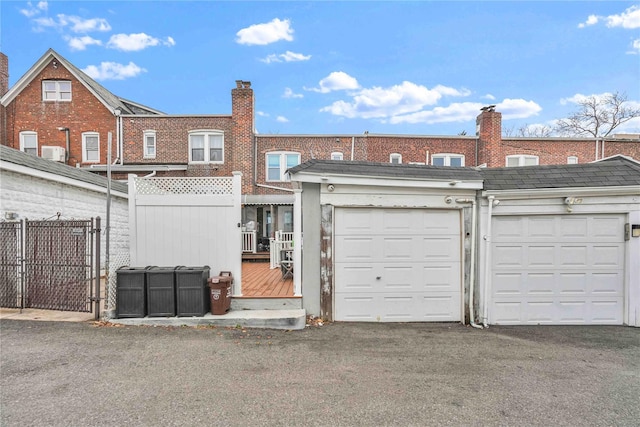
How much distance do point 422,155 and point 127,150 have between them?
15.3 metres

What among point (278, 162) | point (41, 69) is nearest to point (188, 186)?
point (278, 162)

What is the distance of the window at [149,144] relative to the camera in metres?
17.6

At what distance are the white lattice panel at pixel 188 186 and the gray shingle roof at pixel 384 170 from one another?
135 centimetres

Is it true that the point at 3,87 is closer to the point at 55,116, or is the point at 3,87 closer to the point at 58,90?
the point at 58,90

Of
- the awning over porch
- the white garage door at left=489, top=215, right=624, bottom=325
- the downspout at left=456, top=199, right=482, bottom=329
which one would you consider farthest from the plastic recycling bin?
the awning over porch

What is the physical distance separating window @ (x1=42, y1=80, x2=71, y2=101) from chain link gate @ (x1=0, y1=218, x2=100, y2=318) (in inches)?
592

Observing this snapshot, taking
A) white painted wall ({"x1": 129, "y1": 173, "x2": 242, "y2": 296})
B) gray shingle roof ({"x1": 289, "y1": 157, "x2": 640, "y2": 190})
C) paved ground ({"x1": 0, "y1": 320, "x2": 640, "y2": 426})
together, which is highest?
gray shingle roof ({"x1": 289, "y1": 157, "x2": 640, "y2": 190})

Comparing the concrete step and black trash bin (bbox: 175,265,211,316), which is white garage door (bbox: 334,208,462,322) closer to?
the concrete step

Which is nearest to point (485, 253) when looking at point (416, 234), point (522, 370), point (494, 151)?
point (416, 234)

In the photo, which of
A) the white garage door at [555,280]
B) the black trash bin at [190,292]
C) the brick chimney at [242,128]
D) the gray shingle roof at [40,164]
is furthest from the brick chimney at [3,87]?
the white garage door at [555,280]

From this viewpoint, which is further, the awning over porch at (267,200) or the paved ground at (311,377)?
the awning over porch at (267,200)

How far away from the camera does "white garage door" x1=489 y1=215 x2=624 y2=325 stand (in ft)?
21.7

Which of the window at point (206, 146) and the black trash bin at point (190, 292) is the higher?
the window at point (206, 146)

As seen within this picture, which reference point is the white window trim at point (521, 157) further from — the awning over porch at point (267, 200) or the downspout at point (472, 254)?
the downspout at point (472, 254)
